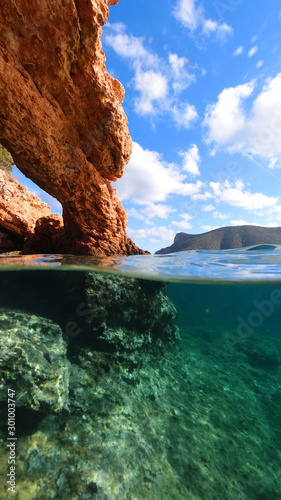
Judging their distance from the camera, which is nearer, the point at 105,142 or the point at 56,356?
the point at 56,356

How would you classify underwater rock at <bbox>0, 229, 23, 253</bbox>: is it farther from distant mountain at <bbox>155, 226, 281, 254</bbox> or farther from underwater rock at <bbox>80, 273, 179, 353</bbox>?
distant mountain at <bbox>155, 226, 281, 254</bbox>

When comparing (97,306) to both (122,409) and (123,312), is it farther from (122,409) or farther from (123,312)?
(122,409)

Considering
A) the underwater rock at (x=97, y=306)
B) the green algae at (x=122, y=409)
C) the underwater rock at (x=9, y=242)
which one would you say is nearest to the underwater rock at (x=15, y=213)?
the underwater rock at (x=9, y=242)

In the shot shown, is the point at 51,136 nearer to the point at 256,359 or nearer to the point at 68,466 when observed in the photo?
the point at 68,466

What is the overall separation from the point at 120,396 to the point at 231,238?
106 ft

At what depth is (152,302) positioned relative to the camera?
29.2 feet

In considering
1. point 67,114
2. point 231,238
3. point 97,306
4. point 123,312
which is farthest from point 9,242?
point 231,238

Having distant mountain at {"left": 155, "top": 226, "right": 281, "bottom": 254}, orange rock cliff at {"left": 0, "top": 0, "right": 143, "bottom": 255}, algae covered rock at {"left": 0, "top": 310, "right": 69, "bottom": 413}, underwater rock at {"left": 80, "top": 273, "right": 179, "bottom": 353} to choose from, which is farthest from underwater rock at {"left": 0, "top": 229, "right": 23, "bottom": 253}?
distant mountain at {"left": 155, "top": 226, "right": 281, "bottom": 254}

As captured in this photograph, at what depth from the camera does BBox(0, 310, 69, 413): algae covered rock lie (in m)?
4.63

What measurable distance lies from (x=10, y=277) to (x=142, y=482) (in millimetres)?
9744

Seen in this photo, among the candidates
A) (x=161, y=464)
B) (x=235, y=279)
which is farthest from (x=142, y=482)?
(x=235, y=279)

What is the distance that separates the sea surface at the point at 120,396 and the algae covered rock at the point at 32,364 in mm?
28

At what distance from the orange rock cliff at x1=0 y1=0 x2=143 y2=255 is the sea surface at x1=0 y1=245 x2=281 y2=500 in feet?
7.04

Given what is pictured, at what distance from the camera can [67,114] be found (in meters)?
6.27
